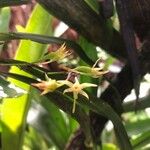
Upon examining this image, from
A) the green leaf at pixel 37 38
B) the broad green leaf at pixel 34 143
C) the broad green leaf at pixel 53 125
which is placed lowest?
the broad green leaf at pixel 34 143

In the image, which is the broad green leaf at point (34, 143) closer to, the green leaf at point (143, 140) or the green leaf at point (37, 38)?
the green leaf at point (143, 140)

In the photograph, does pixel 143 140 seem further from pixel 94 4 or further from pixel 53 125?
pixel 94 4

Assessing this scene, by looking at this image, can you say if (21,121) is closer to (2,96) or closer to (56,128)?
(56,128)

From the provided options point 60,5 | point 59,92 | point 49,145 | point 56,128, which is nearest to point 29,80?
point 59,92

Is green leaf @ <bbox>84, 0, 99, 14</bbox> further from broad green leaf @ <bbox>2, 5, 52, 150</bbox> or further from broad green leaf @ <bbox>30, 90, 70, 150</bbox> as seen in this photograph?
broad green leaf @ <bbox>30, 90, 70, 150</bbox>

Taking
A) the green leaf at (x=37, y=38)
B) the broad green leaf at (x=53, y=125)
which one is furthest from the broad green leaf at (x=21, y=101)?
the green leaf at (x=37, y=38)

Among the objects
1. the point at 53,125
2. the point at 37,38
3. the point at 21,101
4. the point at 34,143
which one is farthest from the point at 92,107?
the point at 34,143

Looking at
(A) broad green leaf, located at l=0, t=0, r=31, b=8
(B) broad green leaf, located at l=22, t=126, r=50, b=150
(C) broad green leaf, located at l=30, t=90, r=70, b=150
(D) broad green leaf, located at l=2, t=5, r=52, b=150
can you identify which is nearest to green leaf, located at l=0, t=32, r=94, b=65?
(A) broad green leaf, located at l=0, t=0, r=31, b=8

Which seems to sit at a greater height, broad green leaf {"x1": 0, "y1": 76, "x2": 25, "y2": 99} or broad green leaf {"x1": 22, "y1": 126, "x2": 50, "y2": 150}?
broad green leaf {"x1": 0, "y1": 76, "x2": 25, "y2": 99}
